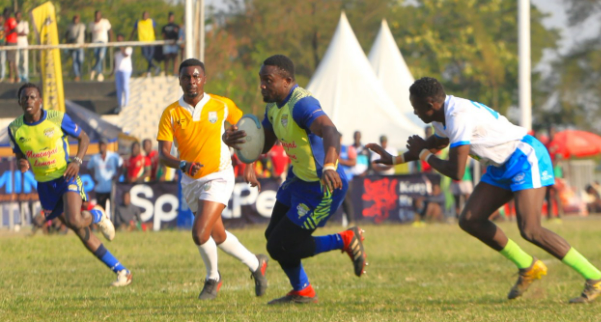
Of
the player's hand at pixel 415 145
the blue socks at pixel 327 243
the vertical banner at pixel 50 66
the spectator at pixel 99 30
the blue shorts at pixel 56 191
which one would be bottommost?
the blue socks at pixel 327 243

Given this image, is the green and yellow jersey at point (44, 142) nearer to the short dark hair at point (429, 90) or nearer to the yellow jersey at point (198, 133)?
the yellow jersey at point (198, 133)

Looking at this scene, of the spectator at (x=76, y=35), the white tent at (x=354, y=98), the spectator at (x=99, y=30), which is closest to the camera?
the spectator at (x=76, y=35)

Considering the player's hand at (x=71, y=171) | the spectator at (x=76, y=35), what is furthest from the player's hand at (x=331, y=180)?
the spectator at (x=76, y=35)

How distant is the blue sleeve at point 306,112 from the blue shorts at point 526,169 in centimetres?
171

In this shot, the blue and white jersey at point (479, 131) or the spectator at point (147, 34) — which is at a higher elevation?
the spectator at point (147, 34)

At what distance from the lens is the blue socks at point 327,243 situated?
760 centimetres

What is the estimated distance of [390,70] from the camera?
107 ft

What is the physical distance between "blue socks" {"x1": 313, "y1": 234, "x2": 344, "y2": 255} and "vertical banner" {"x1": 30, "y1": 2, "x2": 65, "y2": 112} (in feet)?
39.9

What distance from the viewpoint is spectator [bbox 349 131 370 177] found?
1866 centimetres

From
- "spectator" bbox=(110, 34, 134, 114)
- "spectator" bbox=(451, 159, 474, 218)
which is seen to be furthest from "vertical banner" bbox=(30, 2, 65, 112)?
"spectator" bbox=(451, 159, 474, 218)

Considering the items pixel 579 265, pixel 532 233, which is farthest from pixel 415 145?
pixel 579 265

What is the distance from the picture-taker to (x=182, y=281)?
375 inches

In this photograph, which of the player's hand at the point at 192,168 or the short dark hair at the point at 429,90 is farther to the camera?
the player's hand at the point at 192,168

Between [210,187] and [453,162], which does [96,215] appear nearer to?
[210,187]
